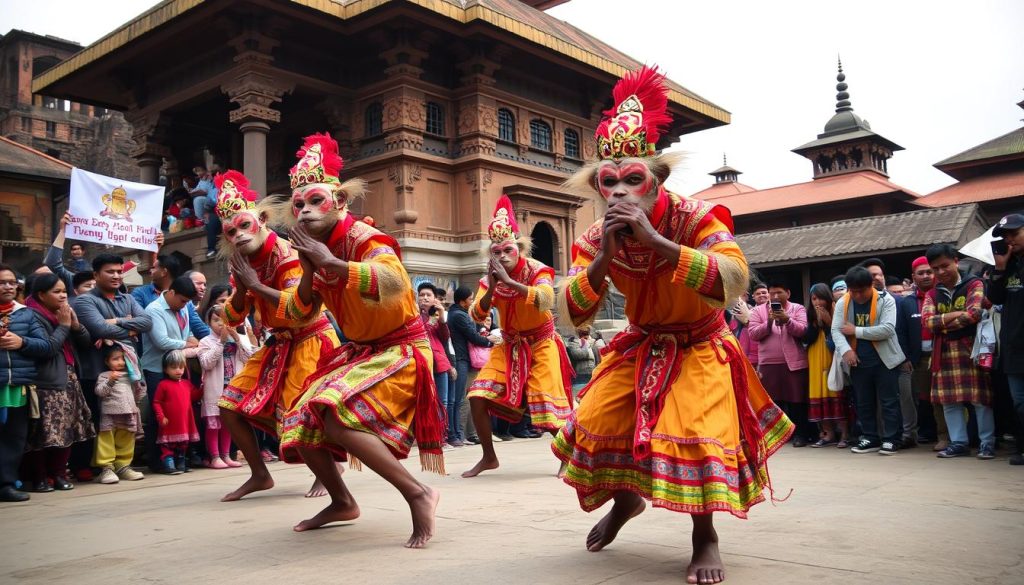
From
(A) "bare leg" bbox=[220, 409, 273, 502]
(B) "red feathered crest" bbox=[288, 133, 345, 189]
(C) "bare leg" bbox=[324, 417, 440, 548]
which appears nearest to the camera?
(C) "bare leg" bbox=[324, 417, 440, 548]

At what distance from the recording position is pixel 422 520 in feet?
12.6

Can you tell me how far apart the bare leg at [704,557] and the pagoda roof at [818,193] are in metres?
28.0

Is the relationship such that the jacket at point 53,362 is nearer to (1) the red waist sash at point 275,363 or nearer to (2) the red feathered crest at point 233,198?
(2) the red feathered crest at point 233,198

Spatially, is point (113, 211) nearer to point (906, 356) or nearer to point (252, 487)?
point (252, 487)

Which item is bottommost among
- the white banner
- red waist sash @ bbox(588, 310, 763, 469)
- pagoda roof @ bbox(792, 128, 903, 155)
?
red waist sash @ bbox(588, 310, 763, 469)

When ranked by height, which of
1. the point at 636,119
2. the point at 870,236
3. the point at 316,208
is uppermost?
the point at 870,236

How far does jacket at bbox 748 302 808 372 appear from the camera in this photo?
8.36 meters

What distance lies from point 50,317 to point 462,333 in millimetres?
4509

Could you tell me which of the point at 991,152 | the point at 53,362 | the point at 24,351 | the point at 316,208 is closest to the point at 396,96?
the point at 53,362

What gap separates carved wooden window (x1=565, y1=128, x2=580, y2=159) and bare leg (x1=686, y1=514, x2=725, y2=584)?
→ 1771 centimetres

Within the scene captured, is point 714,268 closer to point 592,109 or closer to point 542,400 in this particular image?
point 542,400

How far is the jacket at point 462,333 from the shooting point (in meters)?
9.57

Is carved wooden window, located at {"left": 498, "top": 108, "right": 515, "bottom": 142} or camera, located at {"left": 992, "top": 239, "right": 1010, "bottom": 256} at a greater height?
carved wooden window, located at {"left": 498, "top": 108, "right": 515, "bottom": 142}

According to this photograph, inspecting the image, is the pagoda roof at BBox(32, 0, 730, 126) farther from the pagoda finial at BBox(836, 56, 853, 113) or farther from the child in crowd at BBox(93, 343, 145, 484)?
the pagoda finial at BBox(836, 56, 853, 113)
